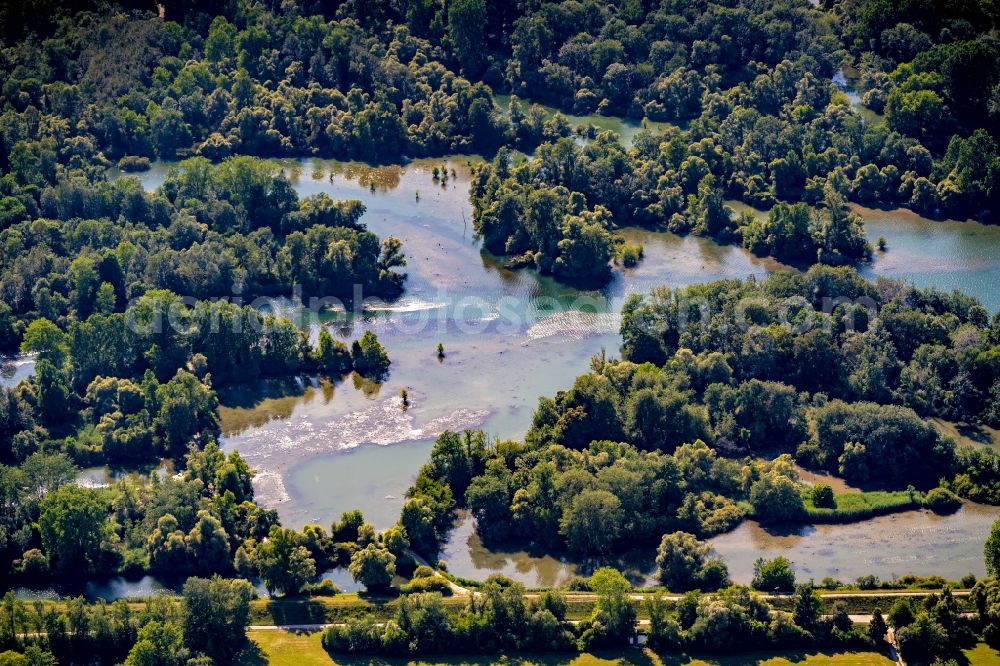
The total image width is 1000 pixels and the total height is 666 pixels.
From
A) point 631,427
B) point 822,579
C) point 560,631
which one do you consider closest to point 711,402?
point 631,427

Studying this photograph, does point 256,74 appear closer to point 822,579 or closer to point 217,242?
point 217,242

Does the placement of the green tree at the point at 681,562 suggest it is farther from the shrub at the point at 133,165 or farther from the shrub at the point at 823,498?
the shrub at the point at 133,165

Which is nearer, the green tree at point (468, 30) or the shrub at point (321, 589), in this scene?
the shrub at point (321, 589)

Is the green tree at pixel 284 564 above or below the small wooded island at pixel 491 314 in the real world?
below

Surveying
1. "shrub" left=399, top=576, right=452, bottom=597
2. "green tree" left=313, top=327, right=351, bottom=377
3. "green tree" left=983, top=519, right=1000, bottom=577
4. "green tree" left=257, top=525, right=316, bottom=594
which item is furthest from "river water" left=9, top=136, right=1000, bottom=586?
"green tree" left=257, top=525, right=316, bottom=594

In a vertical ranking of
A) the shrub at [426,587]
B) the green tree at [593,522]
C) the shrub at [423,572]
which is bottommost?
the shrub at [426,587]

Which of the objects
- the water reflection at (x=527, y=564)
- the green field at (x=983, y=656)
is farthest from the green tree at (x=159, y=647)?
the green field at (x=983, y=656)

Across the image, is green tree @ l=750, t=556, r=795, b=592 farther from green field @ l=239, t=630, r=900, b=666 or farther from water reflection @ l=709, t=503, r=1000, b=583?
green field @ l=239, t=630, r=900, b=666

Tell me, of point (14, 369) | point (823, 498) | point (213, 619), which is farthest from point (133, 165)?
point (823, 498)
